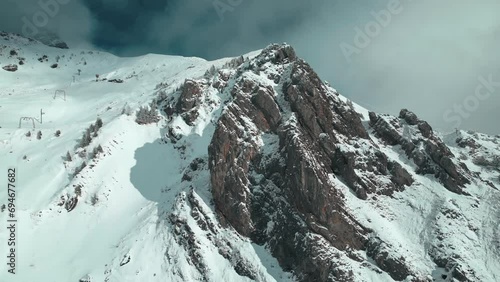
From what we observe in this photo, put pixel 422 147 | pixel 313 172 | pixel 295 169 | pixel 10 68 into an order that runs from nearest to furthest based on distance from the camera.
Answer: pixel 313 172
pixel 295 169
pixel 422 147
pixel 10 68

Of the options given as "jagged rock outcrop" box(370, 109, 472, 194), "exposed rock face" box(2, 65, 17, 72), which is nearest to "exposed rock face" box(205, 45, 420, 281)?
"jagged rock outcrop" box(370, 109, 472, 194)

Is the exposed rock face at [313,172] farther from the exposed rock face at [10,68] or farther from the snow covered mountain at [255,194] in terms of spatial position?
the exposed rock face at [10,68]

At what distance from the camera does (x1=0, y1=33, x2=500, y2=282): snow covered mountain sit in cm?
4528

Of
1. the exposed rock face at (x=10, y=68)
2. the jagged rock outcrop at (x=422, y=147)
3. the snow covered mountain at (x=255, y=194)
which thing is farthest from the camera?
the exposed rock face at (x=10, y=68)

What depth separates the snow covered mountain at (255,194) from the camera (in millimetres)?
45281

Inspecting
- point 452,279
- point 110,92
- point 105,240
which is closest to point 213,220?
point 105,240

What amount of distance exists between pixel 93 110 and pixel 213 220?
47.5 m

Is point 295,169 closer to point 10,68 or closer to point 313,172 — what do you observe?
point 313,172

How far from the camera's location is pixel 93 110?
85.4m

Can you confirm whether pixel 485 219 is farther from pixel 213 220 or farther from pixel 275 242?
pixel 213 220

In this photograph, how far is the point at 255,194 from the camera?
50.9m

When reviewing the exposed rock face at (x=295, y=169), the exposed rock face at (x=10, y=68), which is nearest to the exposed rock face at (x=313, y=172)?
the exposed rock face at (x=295, y=169)

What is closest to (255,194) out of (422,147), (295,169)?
(295,169)

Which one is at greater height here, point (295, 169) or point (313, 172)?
point (295, 169)
